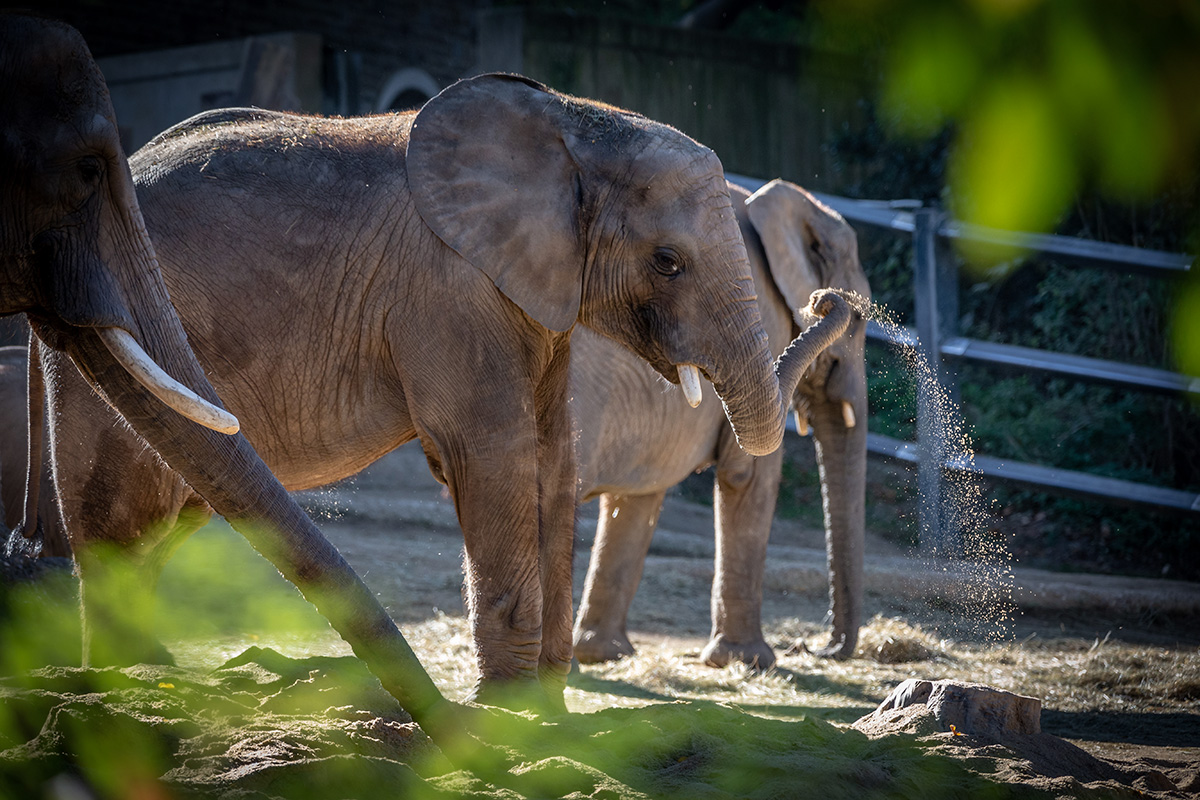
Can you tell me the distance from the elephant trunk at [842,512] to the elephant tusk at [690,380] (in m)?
2.75

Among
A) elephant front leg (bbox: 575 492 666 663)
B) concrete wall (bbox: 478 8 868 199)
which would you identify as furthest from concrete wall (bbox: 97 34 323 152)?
elephant front leg (bbox: 575 492 666 663)

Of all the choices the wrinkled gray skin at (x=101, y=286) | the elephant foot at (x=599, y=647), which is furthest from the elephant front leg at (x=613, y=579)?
the wrinkled gray skin at (x=101, y=286)

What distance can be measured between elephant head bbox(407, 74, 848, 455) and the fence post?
4551mm

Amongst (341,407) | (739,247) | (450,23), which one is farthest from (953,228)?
(450,23)

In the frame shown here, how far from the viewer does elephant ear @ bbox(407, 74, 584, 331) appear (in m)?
4.08

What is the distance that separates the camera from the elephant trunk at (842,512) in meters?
6.60

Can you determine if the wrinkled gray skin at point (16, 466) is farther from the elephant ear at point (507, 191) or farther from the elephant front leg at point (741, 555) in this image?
the elephant front leg at point (741, 555)

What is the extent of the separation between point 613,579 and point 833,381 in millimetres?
1647

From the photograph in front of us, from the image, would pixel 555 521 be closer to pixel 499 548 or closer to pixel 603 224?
pixel 499 548

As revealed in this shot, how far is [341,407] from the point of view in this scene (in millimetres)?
4254

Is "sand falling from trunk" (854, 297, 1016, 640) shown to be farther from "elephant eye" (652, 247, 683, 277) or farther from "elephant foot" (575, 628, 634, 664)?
"elephant eye" (652, 247, 683, 277)

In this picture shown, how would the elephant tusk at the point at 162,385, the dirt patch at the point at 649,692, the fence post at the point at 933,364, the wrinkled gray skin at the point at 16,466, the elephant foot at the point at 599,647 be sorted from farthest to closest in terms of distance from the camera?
the fence post at the point at 933,364, the elephant foot at the point at 599,647, the wrinkled gray skin at the point at 16,466, the dirt patch at the point at 649,692, the elephant tusk at the point at 162,385

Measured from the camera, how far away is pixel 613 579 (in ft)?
21.6

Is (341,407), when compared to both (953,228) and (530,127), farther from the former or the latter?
(953,228)
